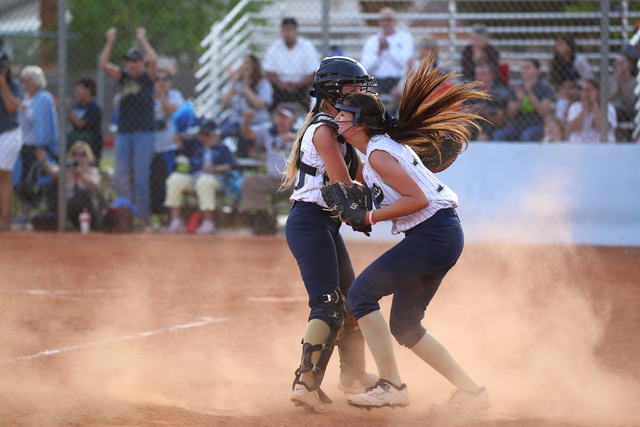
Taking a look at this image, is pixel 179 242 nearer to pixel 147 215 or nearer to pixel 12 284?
pixel 147 215

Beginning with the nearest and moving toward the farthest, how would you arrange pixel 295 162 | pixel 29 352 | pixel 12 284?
pixel 295 162 < pixel 29 352 < pixel 12 284

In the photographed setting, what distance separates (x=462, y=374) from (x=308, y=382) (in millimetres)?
843

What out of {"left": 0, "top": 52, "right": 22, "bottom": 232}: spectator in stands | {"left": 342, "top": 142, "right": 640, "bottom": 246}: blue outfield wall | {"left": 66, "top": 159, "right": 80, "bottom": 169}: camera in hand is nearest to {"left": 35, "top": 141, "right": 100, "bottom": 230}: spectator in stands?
{"left": 66, "top": 159, "right": 80, "bottom": 169}: camera in hand

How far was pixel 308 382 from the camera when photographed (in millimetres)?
3811

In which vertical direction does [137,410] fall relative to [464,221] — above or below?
below

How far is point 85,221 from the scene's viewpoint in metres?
11.1

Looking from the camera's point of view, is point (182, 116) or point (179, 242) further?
point (182, 116)

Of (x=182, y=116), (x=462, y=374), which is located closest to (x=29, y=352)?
(x=462, y=374)

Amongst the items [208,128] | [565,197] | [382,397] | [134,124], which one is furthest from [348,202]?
[134,124]

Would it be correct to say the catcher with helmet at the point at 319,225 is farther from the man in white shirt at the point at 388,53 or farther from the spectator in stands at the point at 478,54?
the spectator in stands at the point at 478,54

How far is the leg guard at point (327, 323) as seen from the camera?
3.83 m

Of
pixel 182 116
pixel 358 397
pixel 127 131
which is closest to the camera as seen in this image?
pixel 358 397

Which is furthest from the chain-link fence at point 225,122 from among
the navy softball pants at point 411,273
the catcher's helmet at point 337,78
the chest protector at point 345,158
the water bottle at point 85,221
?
the navy softball pants at point 411,273

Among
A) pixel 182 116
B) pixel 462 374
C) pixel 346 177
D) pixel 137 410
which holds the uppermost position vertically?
pixel 182 116
